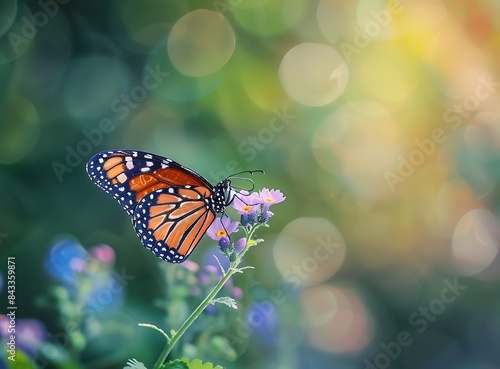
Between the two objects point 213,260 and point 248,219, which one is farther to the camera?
point 213,260

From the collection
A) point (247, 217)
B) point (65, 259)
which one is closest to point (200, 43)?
point (65, 259)

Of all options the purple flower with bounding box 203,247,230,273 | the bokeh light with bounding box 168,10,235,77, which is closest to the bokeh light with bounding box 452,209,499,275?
the purple flower with bounding box 203,247,230,273

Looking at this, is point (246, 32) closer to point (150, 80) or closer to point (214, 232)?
point (150, 80)

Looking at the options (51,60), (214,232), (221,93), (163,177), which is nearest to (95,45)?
(51,60)

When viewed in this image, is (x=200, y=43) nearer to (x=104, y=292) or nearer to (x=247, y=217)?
(x=104, y=292)

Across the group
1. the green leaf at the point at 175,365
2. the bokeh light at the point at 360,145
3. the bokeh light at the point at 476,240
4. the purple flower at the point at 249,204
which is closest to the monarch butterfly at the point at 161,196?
the purple flower at the point at 249,204

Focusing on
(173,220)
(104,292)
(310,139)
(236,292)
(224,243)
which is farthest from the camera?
(310,139)

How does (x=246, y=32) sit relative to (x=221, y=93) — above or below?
above

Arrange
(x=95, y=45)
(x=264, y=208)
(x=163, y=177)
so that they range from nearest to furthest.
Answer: (x=264, y=208)
(x=163, y=177)
(x=95, y=45)

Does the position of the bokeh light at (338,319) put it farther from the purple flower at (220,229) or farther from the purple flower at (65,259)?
the purple flower at (220,229)
